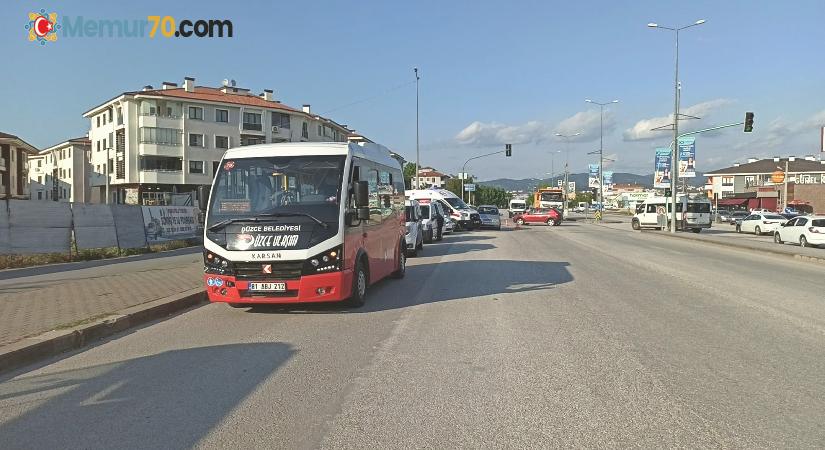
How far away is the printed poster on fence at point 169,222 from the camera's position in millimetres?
21234

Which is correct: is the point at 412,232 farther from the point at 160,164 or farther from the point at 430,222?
the point at 160,164

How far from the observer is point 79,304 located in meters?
8.88

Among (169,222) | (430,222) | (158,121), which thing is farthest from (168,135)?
(430,222)

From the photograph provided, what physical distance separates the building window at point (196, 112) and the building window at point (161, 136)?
2108mm

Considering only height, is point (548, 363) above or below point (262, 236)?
below

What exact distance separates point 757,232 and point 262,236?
3838 cm

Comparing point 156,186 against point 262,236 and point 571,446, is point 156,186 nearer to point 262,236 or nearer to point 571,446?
point 262,236

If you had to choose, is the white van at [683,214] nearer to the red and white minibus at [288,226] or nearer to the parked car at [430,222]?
the parked car at [430,222]

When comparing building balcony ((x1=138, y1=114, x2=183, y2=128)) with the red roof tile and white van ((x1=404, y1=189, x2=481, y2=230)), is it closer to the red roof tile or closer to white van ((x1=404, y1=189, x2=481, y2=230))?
the red roof tile

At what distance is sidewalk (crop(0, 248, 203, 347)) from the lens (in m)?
7.58

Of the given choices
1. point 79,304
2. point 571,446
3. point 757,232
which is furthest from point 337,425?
point 757,232

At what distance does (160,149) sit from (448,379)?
6040 cm

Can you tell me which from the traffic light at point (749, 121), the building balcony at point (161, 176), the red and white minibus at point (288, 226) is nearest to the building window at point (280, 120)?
the building balcony at point (161, 176)

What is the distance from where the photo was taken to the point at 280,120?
67875 mm
